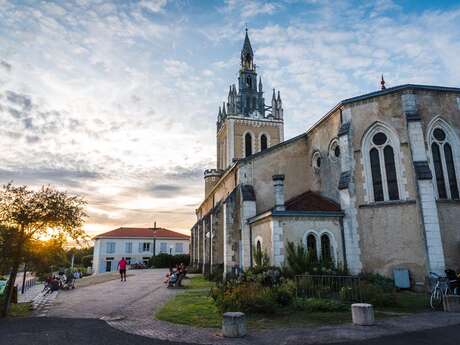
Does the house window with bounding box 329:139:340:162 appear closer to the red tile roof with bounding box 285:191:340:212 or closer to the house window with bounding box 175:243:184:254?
the red tile roof with bounding box 285:191:340:212

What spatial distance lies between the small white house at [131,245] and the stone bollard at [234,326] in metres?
49.0

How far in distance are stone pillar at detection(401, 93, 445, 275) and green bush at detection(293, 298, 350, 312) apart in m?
6.00

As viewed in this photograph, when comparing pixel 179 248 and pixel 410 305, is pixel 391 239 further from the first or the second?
pixel 179 248

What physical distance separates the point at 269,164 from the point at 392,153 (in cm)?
769

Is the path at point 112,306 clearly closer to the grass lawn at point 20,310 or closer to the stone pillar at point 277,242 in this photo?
the grass lawn at point 20,310

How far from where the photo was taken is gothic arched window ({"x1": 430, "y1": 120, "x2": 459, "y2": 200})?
16128 mm

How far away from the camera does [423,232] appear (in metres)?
15.0

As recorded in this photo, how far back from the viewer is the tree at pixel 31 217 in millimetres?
11555

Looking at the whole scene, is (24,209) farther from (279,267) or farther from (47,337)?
(279,267)

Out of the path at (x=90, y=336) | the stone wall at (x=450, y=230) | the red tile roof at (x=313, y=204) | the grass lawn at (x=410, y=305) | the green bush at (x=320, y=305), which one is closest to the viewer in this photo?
the path at (x=90, y=336)

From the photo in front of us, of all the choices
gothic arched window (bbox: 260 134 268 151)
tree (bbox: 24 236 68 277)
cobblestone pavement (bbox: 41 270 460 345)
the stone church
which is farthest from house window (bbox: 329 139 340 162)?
gothic arched window (bbox: 260 134 268 151)

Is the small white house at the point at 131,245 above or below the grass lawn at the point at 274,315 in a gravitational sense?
above

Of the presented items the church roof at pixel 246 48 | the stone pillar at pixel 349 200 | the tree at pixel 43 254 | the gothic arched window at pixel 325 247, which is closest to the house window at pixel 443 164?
the stone pillar at pixel 349 200

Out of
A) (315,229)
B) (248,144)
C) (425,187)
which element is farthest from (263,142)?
(425,187)
